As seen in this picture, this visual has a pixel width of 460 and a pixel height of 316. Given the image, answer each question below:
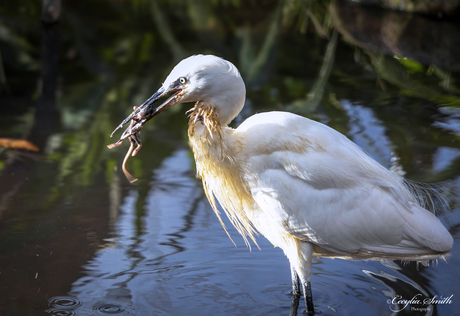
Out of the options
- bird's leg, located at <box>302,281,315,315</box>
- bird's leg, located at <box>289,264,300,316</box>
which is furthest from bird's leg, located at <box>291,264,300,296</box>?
bird's leg, located at <box>302,281,315,315</box>

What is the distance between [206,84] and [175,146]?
268 centimetres

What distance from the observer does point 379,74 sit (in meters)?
7.25

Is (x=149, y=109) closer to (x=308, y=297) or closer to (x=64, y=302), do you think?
(x=64, y=302)

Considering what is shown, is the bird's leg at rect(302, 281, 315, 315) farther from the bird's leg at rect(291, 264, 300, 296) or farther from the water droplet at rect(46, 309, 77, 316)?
the water droplet at rect(46, 309, 77, 316)

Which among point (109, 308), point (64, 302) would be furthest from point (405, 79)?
point (64, 302)

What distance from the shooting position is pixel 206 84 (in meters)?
2.61

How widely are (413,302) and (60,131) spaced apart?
13.4ft

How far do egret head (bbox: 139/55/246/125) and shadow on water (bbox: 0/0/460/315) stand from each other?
1.17 meters

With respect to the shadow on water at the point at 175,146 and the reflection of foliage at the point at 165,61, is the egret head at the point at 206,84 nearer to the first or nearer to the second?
the shadow on water at the point at 175,146

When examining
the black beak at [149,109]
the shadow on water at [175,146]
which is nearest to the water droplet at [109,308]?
the shadow on water at [175,146]

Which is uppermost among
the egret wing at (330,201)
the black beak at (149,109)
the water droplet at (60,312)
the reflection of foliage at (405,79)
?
the reflection of foliage at (405,79)

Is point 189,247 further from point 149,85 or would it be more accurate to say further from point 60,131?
point 149,85

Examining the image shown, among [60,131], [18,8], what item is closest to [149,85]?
[60,131]

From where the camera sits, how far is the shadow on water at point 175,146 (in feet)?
10.2
